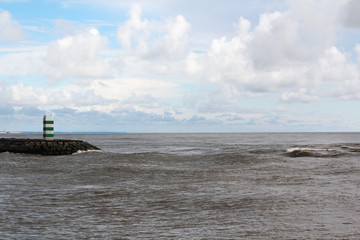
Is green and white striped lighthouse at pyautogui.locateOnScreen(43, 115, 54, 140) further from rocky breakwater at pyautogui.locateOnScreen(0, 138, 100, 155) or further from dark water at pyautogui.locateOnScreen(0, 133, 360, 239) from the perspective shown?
dark water at pyautogui.locateOnScreen(0, 133, 360, 239)

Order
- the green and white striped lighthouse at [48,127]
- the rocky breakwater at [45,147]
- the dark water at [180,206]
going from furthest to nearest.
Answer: the green and white striped lighthouse at [48,127]
the rocky breakwater at [45,147]
the dark water at [180,206]

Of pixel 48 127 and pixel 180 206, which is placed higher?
pixel 48 127

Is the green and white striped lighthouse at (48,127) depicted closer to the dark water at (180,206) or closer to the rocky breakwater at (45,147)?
the rocky breakwater at (45,147)

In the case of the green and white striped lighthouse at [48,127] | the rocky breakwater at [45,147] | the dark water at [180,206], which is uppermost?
the green and white striped lighthouse at [48,127]

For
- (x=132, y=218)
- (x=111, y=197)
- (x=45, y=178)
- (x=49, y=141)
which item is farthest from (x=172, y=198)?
(x=49, y=141)

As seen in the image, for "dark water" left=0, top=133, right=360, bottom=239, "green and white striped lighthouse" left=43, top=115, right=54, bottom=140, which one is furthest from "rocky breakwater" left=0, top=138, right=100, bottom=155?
"dark water" left=0, top=133, right=360, bottom=239

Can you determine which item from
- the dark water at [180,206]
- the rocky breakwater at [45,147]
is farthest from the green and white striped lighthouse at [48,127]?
the dark water at [180,206]

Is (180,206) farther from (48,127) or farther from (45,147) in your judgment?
(48,127)

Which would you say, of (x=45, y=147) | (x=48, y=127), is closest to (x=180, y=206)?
(x=45, y=147)

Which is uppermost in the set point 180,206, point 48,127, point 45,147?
point 48,127

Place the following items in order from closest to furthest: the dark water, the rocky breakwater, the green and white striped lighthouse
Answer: the dark water
the rocky breakwater
the green and white striped lighthouse

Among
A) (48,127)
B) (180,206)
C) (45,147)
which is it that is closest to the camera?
(180,206)

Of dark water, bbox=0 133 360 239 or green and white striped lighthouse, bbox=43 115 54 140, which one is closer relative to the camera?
dark water, bbox=0 133 360 239

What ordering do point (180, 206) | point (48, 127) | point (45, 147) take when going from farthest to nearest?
point (48, 127)
point (45, 147)
point (180, 206)
